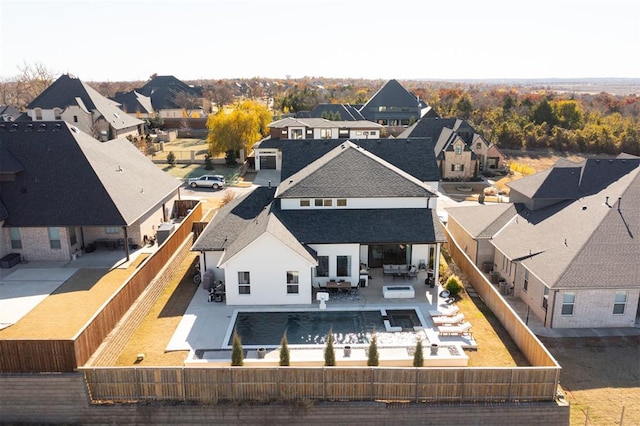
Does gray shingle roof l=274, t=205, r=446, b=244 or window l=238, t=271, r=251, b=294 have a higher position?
gray shingle roof l=274, t=205, r=446, b=244

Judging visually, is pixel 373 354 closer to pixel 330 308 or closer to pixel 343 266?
pixel 330 308

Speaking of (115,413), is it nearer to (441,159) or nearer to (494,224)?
(494,224)

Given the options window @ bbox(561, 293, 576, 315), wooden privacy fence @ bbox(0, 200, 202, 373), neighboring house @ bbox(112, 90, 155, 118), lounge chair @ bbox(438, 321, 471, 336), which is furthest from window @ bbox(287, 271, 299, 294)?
neighboring house @ bbox(112, 90, 155, 118)

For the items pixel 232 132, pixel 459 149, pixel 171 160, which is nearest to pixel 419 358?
pixel 459 149

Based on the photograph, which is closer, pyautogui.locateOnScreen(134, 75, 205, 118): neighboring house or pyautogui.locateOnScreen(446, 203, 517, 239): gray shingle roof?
pyautogui.locateOnScreen(446, 203, 517, 239): gray shingle roof

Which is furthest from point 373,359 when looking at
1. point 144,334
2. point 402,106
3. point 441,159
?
point 402,106

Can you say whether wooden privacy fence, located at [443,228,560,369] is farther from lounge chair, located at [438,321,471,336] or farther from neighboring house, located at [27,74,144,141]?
neighboring house, located at [27,74,144,141]
